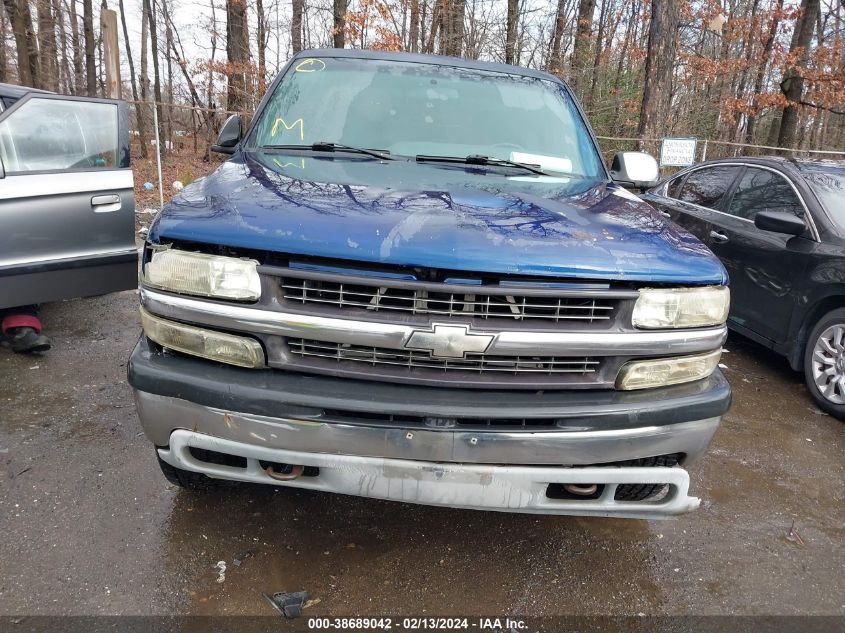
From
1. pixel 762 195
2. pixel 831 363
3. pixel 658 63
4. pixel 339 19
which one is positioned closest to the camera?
pixel 831 363

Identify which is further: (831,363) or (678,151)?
(678,151)

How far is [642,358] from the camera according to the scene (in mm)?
1930

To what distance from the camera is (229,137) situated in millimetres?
3225

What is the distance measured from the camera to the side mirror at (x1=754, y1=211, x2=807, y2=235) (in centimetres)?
413

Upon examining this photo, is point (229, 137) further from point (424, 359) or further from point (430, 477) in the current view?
point (430, 477)

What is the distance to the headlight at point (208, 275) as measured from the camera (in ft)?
5.93

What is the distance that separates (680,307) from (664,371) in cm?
22

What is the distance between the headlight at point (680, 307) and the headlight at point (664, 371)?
0.40ft

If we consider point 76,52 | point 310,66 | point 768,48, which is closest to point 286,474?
point 310,66

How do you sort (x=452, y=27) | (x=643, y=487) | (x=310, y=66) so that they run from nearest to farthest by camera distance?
(x=643, y=487), (x=310, y=66), (x=452, y=27)

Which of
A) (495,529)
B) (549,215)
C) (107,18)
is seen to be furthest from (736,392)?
(107,18)

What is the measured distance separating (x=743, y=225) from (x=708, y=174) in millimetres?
929

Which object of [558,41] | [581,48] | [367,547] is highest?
[558,41]

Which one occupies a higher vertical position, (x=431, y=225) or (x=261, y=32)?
(x=261, y=32)
